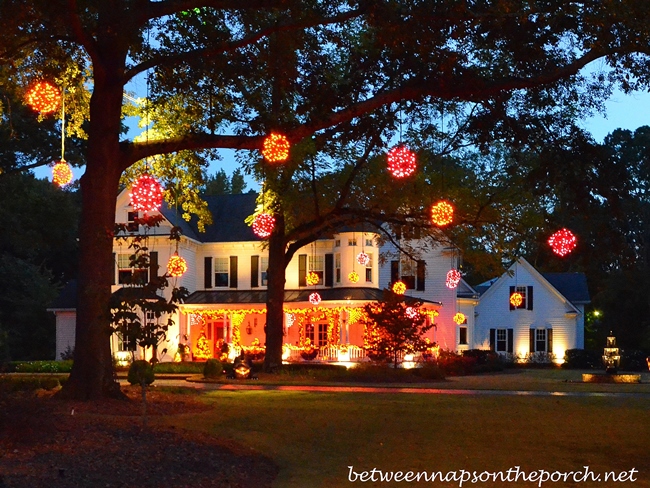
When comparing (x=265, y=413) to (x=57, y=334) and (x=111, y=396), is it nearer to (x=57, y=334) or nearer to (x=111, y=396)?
(x=111, y=396)

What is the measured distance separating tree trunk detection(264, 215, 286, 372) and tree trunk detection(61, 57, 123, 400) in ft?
45.2

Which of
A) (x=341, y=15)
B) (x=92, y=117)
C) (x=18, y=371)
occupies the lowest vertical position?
(x=18, y=371)

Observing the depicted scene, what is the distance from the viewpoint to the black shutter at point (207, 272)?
157 ft

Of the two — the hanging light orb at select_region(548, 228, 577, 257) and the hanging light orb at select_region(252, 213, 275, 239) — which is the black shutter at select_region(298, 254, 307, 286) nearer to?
the hanging light orb at select_region(252, 213, 275, 239)

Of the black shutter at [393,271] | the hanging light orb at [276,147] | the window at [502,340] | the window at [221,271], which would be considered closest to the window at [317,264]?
the black shutter at [393,271]

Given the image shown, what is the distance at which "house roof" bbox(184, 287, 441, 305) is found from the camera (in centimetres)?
4322

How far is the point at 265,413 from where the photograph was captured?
1764 centimetres

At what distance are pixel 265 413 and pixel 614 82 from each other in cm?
936

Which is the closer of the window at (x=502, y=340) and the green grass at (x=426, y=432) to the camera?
the green grass at (x=426, y=432)

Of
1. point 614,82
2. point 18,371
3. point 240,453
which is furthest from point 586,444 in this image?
point 18,371

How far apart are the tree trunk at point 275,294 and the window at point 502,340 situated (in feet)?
84.6

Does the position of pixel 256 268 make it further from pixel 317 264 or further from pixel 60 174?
pixel 60 174

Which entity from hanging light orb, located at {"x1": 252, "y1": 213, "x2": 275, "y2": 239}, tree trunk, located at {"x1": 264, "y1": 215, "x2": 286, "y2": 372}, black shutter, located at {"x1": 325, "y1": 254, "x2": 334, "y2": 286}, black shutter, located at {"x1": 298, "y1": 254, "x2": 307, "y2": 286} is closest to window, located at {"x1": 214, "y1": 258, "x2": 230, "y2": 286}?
black shutter, located at {"x1": 298, "y1": 254, "x2": 307, "y2": 286}

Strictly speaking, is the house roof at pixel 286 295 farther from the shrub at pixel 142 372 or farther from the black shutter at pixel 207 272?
the shrub at pixel 142 372
